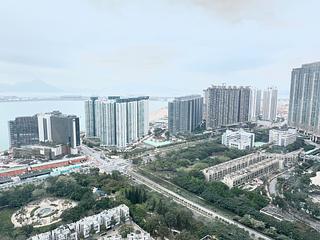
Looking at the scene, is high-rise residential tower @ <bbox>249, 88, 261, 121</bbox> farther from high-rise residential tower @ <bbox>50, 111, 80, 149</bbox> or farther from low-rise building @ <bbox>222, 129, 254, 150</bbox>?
high-rise residential tower @ <bbox>50, 111, 80, 149</bbox>

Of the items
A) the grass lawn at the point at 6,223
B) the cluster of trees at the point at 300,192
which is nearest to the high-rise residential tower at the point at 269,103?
the cluster of trees at the point at 300,192

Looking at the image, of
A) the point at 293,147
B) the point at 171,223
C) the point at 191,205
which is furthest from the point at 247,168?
the point at 171,223

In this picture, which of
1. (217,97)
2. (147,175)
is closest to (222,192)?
(147,175)

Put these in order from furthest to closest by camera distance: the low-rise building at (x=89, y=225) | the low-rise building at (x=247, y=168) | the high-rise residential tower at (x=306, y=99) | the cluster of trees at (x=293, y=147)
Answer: the high-rise residential tower at (x=306, y=99), the cluster of trees at (x=293, y=147), the low-rise building at (x=247, y=168), the low-rise building at (x=89, y=225)

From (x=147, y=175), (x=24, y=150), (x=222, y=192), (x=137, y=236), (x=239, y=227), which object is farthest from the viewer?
(x=24, y=150)

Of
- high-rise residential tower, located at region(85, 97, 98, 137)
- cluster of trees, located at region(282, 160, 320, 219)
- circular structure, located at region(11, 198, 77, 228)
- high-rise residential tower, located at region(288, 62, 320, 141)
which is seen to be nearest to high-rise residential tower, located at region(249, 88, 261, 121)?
high-rise residential tower, located at region(288, 62, 320, 141)

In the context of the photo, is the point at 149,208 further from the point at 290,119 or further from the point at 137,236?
the point at 290,119

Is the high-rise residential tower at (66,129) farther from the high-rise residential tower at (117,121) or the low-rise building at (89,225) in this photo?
the low-rise building at (89,225)

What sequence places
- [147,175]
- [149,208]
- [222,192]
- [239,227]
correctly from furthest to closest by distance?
[147,175]
[222,192]
[149,208]
[239,227]
